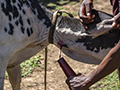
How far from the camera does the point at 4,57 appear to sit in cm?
217

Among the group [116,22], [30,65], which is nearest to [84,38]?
[116,22]

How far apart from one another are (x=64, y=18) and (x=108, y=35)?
467 millimetres

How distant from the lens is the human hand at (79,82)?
7.10ft

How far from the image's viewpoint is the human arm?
207 cm

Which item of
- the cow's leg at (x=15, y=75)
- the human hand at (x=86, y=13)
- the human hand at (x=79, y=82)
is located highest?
the human hand at (x=86, y=13)

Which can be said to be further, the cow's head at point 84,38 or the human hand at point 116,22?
the cow's head at point 84,38

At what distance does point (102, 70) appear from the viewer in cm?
212

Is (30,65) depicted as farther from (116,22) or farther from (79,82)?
(116,22)

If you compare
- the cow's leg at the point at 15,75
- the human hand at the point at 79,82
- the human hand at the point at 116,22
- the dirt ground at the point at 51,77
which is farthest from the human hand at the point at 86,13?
the dirt ground at the point at 51,77

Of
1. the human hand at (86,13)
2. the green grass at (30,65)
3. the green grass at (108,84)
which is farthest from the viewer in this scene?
the green grass at (30,65)

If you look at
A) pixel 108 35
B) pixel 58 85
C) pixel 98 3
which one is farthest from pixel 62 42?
pixel 98 3

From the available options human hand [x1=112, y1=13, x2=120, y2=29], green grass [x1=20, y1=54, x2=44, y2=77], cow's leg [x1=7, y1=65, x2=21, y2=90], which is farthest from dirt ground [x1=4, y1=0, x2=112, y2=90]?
human hand [x1=112, y1=13, x2=120, y2=29]

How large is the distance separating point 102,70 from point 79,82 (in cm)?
24

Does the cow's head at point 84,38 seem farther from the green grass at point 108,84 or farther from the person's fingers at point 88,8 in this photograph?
the green grass at point 108,84
